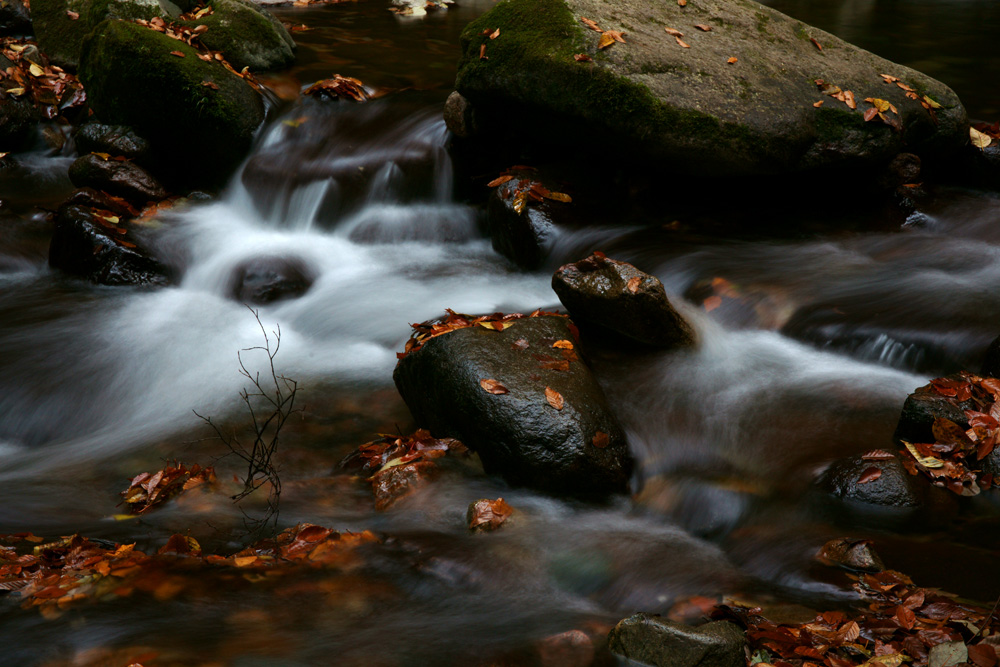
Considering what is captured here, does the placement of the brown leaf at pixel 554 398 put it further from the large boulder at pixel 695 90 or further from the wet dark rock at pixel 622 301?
the large boulder at pixel 695 90

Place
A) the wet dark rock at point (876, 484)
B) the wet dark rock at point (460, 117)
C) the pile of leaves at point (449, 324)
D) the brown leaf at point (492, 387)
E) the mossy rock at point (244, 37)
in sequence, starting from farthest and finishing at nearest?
the mossy rock at point (244, 37)
the wet dark rock at point (460, 117)
the pile of leaves at point (449, 324)
the brown leaf at point (492, 387)
the wet dark rock at point (876, 484)

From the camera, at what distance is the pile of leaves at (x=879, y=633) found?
2.85 metres

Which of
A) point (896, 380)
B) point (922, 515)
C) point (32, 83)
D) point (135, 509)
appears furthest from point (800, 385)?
point (32, 83)

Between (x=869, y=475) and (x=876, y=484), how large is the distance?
0.20 ft

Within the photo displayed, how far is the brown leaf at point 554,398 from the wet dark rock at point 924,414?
6.94ft

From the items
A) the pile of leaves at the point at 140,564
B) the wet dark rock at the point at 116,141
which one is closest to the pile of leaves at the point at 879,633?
the pile of leaves at the point at 140,564

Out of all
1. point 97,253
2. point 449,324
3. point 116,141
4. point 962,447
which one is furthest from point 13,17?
point 962,447

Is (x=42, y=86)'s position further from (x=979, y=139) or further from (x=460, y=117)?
(x=979, y=139)

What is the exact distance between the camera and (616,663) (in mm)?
3008

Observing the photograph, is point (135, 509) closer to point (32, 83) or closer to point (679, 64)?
point (679, 64)

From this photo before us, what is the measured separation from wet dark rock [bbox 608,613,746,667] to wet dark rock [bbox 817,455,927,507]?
5.21 ft

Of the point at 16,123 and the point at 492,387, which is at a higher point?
the point at 492,387

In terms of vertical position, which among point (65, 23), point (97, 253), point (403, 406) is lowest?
point (97, 253)

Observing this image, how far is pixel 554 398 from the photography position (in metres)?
4.54
